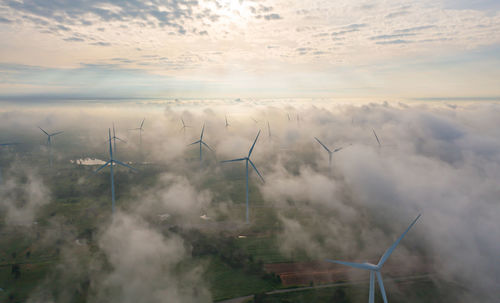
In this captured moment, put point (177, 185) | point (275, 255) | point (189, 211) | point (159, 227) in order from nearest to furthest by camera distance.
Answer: point (275, 255)
point (159, 227)
point (189, 211)
point (177, 185)

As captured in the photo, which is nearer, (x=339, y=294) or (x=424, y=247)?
(x=339, y=294)

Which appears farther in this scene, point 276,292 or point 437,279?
point 437,279

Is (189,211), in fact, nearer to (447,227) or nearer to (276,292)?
(276,292)

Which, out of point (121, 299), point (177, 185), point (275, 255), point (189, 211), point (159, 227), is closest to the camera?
point (121, 299)

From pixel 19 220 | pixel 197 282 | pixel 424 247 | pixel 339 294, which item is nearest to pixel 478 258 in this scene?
pixel 424 247

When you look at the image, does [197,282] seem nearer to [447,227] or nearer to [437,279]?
[437,279]

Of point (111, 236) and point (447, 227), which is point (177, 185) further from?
point (447, 227)

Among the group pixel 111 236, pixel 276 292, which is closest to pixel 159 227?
pixel 111 236

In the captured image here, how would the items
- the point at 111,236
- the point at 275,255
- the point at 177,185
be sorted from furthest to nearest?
the point at 177,185 < the point at 111,236 < the point at 275,255

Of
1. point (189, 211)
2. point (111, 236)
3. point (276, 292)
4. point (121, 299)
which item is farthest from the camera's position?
point (189, 211)
